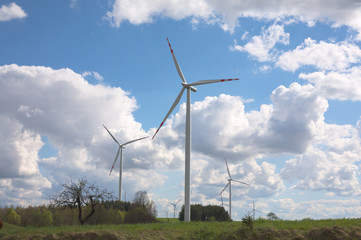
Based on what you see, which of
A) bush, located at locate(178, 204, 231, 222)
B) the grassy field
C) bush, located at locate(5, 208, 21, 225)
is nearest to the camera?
the grassy field

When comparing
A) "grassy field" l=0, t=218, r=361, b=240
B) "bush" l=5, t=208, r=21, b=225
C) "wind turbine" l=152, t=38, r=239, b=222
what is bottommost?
"bush" l=5, t=208, r=21, b=225

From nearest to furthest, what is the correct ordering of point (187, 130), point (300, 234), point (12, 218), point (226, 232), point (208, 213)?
point (300, 234)
point (226, 232)
point (187, 130)
point (12, 218)
point (208, 213)

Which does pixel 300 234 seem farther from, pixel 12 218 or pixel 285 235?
pixel 12 218

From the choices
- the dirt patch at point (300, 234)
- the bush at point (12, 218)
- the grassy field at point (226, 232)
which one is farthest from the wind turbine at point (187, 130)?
the bush at point (12, 218)

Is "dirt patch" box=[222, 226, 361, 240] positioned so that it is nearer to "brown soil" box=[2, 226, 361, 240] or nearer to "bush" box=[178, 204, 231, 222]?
"brown soil" box=[2, 226, 361, 240]

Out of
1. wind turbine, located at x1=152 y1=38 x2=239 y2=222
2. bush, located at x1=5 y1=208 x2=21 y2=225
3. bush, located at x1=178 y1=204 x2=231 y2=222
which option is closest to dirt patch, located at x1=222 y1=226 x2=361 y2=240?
wind turbine, located at x1=152 y1=38 x2=239 y2=222

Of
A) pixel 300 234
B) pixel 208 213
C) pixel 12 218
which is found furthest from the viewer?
pixel 208 213

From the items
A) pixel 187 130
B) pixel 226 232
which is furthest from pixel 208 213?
pixel 226 232

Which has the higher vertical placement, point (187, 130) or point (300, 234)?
point (187, 130)

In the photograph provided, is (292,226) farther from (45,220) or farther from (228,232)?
(45,220)

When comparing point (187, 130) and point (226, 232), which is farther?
point (187, 130)

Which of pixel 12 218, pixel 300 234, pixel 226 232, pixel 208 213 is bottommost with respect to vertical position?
pixel 12 218

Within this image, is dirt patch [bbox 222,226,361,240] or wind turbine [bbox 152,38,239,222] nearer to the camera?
dirt patch [bbox 222,226,361,240]

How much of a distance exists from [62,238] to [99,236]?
3.70 meters
